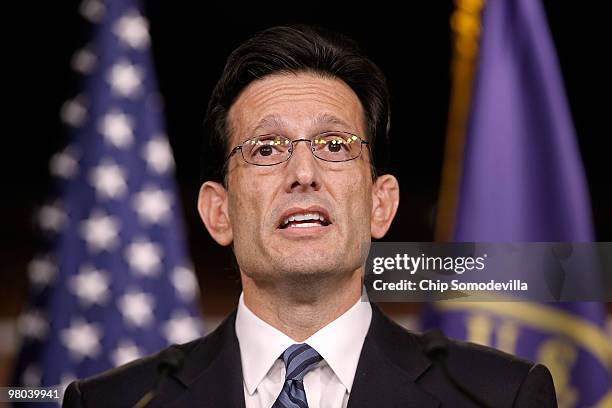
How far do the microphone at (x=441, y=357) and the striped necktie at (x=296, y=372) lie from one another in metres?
0.25

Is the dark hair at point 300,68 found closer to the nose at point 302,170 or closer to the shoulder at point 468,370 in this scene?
the nose at point 302,170

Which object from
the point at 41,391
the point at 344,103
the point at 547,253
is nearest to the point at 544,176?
the point at 547,253

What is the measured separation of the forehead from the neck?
14.2 inches

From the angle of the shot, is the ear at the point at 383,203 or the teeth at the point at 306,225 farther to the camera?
the ear at the point at 383,203

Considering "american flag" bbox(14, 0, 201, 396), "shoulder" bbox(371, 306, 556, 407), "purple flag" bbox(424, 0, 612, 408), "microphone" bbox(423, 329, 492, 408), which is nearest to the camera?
"microphone" bbox(423, 329, 492, 408)

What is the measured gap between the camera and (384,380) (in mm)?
1911

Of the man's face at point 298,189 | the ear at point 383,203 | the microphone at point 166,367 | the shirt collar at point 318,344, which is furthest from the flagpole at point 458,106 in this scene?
the microphone at point 166,367

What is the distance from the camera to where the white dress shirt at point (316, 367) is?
194 centimetres

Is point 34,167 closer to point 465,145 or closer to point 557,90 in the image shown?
point 465,145

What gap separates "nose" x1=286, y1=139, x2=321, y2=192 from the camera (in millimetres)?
1931

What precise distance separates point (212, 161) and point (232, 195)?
0.55ft

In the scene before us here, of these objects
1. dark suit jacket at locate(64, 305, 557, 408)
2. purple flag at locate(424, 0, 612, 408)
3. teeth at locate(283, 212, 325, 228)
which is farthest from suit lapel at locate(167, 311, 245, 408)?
purple flag at locate(424, 0, 612, 408)

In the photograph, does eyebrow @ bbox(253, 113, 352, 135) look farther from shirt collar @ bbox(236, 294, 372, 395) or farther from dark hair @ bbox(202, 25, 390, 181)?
shirt collar @ bbox(236, 294, 372, 395)

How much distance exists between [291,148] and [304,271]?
29 cm
